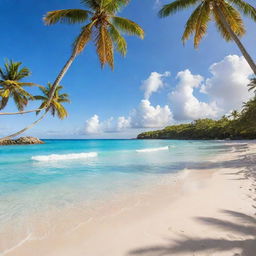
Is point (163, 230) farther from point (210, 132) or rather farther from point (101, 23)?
point (210, 132)

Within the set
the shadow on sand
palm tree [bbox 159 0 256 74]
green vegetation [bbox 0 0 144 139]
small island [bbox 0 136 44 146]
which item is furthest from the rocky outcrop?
the shadow on sand

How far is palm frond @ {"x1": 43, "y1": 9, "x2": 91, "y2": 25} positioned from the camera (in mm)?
6297

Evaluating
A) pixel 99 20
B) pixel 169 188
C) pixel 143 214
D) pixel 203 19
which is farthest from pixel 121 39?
pixel 143 214

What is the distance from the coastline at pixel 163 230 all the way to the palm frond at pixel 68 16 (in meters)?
6.85

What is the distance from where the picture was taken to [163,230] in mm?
3195

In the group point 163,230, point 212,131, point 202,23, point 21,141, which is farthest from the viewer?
point 212,131

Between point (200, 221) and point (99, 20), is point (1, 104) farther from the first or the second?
point (200, 221)

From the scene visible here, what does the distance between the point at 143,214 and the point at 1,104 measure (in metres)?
16.6

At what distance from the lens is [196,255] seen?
7.84ft

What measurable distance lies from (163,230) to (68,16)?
830 centimetres

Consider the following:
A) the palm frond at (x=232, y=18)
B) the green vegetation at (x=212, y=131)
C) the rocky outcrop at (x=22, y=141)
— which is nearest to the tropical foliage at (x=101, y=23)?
the palm frond at (x=232, y=18)

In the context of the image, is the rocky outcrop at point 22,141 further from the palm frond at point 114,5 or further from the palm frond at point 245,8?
the palm frond at point 245,8

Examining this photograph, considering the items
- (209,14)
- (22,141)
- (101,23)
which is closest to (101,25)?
(101,23)

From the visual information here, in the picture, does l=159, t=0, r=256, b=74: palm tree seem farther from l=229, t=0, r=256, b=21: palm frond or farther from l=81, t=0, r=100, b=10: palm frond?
l=81, t=0, r=100, b=10: palm frond
